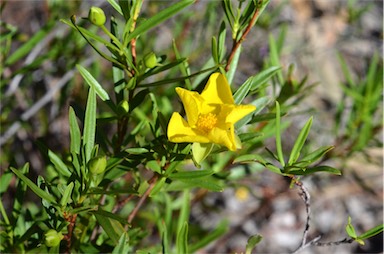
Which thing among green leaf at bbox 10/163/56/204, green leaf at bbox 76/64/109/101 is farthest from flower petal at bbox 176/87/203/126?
green leaf at bbox 10/163/56/204

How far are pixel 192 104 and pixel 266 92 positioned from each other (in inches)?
54.3

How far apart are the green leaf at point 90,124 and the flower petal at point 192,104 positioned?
7.6 inches

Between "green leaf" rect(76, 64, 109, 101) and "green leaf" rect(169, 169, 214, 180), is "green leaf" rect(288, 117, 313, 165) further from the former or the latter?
"green leaf" rect(76, 64, 109, 101)

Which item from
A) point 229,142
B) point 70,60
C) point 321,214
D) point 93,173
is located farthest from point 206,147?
point 321,214

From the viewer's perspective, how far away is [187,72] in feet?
4.22

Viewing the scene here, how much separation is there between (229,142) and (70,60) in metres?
1.45

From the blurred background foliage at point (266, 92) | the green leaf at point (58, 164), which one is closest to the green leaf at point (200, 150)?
the green leaf at point (58, 164)

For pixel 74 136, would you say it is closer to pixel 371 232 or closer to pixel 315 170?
pixel 315 170

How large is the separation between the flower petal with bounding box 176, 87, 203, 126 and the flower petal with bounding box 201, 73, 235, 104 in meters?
0.02

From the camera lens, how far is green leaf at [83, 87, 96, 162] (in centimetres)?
111

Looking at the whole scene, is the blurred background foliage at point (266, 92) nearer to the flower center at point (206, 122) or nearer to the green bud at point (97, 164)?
the flower center at point (206, 122)

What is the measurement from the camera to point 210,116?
1.11 meters

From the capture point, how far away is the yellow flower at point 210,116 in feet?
3.38

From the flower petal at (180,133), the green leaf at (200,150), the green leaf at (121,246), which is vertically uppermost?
the flower petal at (180,133)
